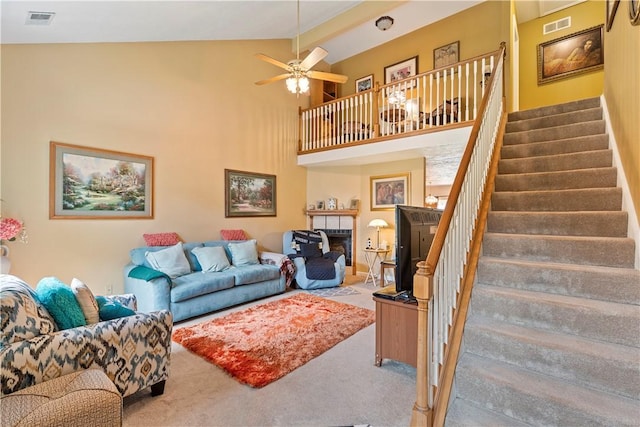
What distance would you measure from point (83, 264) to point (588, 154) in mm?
5493

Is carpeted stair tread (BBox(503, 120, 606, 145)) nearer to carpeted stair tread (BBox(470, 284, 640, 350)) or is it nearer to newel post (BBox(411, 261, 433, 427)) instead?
carpeted stair tread (BBox(470, 284, 640, 350))

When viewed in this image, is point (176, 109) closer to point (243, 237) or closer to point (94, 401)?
point (243, 237)

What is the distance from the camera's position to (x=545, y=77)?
17.3 ft

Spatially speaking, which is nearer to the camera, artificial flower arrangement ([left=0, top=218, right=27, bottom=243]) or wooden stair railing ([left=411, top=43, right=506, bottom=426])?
wooden stair railing ([left=411, top=43, right=506, bottom=426])

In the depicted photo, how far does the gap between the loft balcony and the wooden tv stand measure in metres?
2.87

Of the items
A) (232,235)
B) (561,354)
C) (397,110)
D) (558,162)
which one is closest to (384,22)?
(397,110)

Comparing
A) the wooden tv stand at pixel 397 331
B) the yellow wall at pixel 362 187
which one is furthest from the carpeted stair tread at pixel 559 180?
the yellow wall at pixel 362 187

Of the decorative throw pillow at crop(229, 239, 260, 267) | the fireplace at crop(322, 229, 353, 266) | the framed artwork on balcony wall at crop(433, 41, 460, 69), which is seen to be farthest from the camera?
the fireplace at crop(322, 229, 353, 266)

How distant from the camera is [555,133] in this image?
10.5 ft

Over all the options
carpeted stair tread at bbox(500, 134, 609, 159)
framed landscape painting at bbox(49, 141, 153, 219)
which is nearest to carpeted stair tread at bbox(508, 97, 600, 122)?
carpeted stair tread at bbox(500, 134, 609, 159)

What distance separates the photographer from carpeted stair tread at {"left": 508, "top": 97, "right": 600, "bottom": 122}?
3.34 meters

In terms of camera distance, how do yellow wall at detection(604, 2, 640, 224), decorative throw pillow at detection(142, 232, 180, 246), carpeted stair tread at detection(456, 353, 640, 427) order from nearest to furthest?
1. carpeted stair tread at detection(456, 353, 640, 427)
2. yellow wall at detection(604, 2, 640, 224)
3. decorative throw pillow at detection(142, 232, 180, 246)

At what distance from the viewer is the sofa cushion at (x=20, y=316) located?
1.49 m

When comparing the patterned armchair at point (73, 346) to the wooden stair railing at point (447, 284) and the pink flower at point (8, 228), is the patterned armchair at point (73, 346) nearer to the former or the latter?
the pink flower at point (8, 228)
